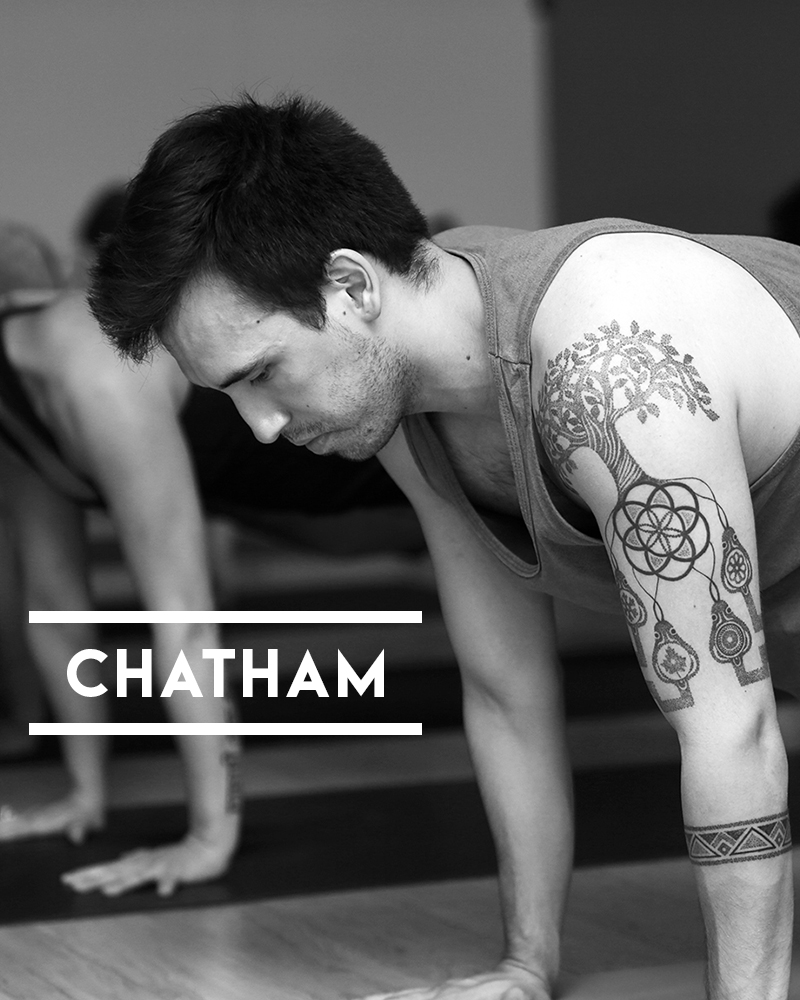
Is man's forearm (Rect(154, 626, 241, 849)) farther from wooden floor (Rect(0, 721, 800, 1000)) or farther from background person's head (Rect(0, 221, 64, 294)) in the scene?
background person's head (Rect(0, 221, 64, 294))

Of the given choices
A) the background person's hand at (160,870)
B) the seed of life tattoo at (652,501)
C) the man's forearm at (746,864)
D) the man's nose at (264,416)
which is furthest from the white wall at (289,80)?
the man's forearm at (746,864)

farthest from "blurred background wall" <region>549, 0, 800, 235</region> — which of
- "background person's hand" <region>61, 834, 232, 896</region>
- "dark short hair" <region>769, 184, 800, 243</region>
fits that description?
"background person's hand" <region>61, 834, 232, 896</region>

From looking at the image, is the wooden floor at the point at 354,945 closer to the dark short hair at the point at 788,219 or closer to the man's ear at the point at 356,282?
the man's ear at the point at 356,282

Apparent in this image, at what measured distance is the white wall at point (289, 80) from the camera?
671 centimetres

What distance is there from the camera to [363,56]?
720 centimetres

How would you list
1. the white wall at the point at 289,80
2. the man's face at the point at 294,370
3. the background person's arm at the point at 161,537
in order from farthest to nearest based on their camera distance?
the white wall at the point at 289,80
the background person's arm at the point at 161,537
the man's face at the point at 294,370

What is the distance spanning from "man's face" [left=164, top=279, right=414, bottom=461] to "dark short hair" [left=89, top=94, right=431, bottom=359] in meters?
0.02

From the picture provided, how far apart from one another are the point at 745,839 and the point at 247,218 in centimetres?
69

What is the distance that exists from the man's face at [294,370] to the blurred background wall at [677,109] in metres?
4.68

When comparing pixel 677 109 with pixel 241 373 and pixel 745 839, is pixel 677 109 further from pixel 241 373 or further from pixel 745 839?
pixel 745 839

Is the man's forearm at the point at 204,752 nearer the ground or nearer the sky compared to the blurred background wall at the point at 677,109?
nearer the ground

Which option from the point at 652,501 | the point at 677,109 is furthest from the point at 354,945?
the point at 677,109

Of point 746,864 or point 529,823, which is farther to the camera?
point 529,823

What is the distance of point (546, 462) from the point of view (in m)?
1.30
